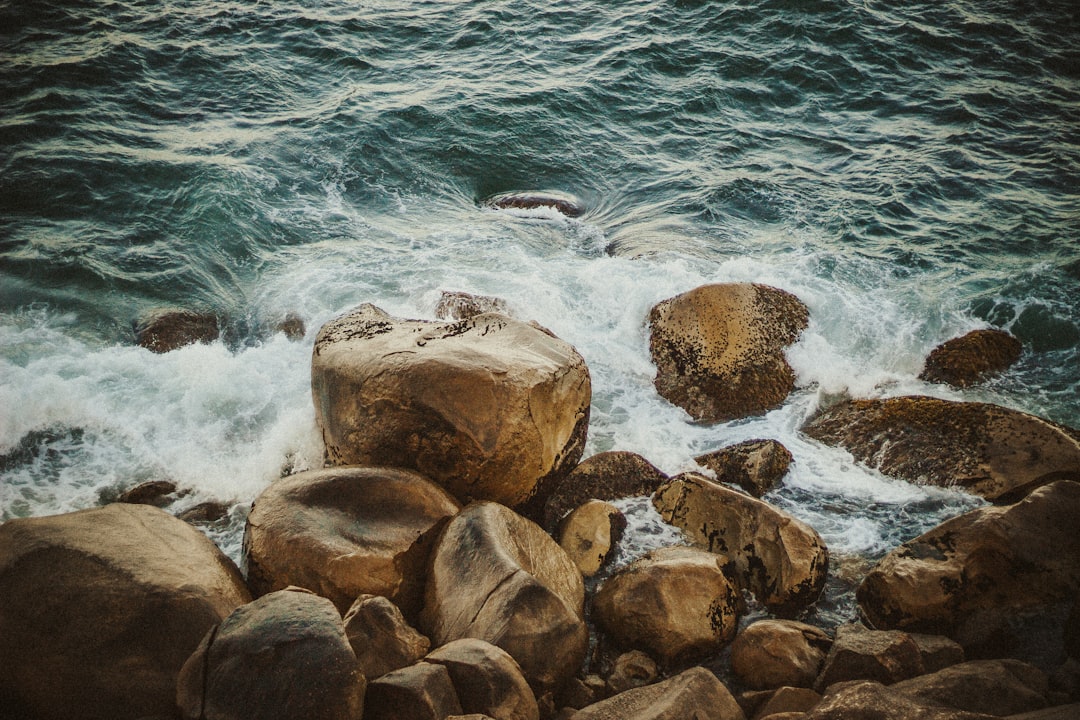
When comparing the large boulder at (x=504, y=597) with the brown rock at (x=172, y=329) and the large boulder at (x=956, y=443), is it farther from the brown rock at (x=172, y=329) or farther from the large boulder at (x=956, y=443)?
the brown rock at (x=172, y=329)

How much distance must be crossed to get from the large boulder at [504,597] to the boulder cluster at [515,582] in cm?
2

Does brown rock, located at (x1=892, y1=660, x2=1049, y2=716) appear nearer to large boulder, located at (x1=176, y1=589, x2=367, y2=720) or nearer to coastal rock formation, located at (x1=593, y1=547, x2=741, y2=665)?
coastal rock formation, located at (x1=593, y1=547, x2=741, y2=665)

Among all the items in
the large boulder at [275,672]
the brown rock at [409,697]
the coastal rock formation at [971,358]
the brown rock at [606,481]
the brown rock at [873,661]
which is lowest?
the brown rock at [606,481]

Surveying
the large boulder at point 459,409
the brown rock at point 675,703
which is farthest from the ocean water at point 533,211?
the brown rock at point 675,703

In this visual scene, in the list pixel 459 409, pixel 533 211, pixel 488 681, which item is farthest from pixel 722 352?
pixel 488 681

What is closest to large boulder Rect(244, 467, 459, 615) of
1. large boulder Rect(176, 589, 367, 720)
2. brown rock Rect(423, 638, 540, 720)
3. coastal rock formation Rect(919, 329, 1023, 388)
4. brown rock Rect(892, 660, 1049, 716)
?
brown rock Rect(423, 638, 540, 720)

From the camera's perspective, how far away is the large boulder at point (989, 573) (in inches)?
202

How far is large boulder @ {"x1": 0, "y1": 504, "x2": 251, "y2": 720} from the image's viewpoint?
3.93 m

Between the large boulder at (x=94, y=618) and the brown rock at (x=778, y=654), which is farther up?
the large boulder at (x=94, y=618)

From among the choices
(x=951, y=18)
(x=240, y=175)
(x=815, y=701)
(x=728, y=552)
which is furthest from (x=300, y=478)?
(x=951, y=18)

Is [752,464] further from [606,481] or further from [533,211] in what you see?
[533,211]

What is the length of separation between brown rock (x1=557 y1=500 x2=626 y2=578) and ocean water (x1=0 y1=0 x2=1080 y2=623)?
0.69ft

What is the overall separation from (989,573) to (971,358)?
438 centimetres

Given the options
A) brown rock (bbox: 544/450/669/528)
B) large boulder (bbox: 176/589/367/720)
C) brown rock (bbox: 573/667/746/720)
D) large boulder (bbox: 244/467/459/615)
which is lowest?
brown rock (bbox: 544/450/669/528)
